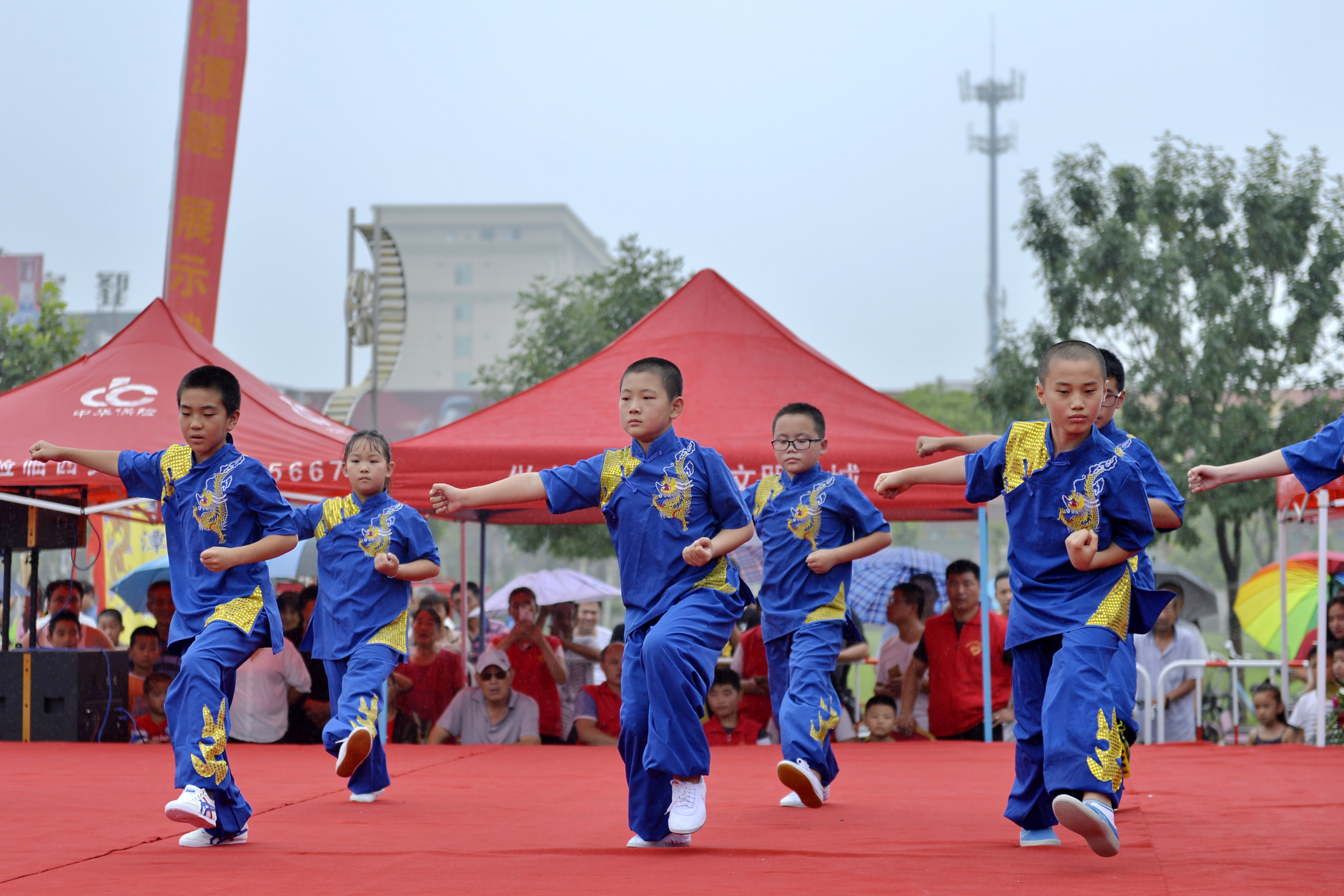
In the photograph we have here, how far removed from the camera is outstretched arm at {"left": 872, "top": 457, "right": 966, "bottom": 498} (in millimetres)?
4090

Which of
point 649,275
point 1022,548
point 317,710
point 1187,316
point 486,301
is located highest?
point 486,301

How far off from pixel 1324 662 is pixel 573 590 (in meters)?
6.14

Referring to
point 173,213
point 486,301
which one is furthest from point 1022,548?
point 486,301

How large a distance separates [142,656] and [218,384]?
5144 millimetres

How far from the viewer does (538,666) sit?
9.34 metres

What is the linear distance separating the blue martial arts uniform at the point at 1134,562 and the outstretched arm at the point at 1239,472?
0.10 m

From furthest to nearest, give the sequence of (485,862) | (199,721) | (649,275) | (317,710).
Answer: (649,275) → (317,710) → (199,721) → (485,862)

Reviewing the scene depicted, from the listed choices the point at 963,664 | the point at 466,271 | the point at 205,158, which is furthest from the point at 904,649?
the point at 466,271

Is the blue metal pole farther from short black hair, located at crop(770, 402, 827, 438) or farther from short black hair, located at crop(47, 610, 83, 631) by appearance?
short black hair, located at crop(47, 610, 83, 631)

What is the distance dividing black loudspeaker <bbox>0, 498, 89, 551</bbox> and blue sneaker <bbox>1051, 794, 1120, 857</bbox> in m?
7.21

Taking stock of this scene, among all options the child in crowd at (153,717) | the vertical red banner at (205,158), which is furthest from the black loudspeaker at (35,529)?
the vertical red banner at (205,158)

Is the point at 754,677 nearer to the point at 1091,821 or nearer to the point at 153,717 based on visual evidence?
the point at 153,717

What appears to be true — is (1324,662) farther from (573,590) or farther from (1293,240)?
(1293,240)

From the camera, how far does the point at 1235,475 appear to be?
402cm
